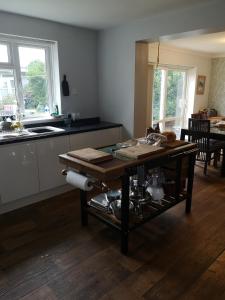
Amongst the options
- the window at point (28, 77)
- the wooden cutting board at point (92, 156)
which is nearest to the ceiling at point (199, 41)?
the window at point (28, 77)

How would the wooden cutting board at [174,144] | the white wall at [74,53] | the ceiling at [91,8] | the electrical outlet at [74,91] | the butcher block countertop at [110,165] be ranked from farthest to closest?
the electrical outlet at [74,91]
the white wall at [74,53]
the ceiling at [91,8]
the wooden cutting board at [174,144]
the butcher block countertop at [110,165]

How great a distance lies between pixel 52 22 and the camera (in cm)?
326

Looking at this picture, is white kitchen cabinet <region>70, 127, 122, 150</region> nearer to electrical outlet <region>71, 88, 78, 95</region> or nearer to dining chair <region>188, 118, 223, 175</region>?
electrical outlet <region>71, 88, 78, 95</region>

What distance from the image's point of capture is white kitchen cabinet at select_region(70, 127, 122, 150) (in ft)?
10.6

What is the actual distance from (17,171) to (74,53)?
204 cm

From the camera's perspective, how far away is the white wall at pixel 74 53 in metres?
3.05

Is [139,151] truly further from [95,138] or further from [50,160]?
[95,138]

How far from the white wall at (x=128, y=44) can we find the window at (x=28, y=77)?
2.69ft

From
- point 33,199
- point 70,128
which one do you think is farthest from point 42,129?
point 33,199

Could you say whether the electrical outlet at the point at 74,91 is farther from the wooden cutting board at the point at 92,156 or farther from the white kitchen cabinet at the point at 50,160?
the wooden cutting board at the point at 92,156

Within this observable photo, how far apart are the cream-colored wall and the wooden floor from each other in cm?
336

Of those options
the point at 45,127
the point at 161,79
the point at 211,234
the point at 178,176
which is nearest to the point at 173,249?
the point at 211,234

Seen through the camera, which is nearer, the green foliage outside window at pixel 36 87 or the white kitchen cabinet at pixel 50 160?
the white kitchen cabinet at pixel 50 160

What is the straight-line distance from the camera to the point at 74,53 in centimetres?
362
